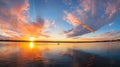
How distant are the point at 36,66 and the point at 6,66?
18.0 ft

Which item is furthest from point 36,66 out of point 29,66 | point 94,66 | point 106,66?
point 106,66

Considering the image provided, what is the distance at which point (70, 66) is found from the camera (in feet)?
107

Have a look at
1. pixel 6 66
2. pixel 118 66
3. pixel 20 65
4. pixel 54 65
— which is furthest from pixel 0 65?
pixel 118 66

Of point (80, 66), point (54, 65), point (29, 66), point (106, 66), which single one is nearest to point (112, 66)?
point (106, 66)

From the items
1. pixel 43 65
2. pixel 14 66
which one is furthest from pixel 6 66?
pixel 43 65

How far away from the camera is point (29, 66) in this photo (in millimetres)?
31547

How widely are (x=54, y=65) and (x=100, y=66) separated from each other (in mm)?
8740

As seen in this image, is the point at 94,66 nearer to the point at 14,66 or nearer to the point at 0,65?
the point at 14,66

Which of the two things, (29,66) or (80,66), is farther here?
(80,66)

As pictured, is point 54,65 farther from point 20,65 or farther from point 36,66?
point 20,65

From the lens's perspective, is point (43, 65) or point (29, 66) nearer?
point (29, 66)

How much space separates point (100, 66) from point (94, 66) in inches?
61.4

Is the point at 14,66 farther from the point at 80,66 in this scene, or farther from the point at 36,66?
the point at 80,66

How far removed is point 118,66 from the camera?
1318 inches
